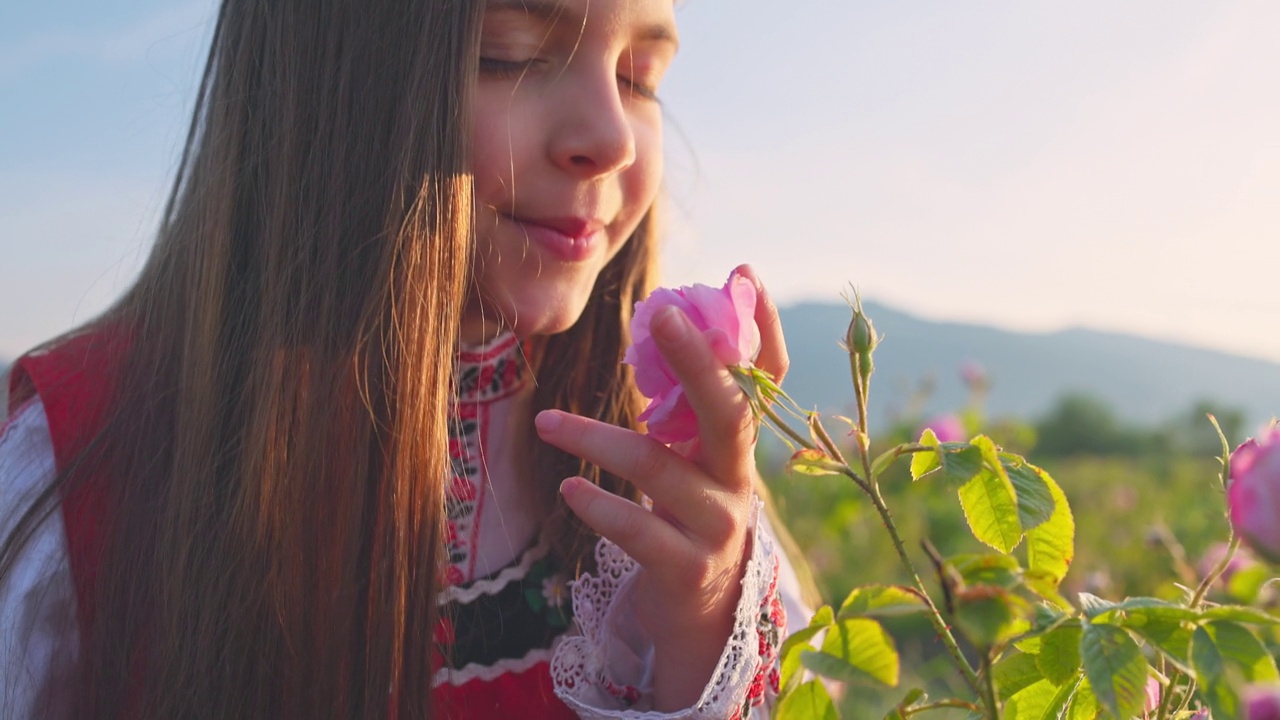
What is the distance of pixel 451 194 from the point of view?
2.75 feet

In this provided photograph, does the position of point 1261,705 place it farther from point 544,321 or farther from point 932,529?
point 932,529

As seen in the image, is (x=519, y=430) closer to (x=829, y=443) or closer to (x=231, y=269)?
(x=231, y=269)

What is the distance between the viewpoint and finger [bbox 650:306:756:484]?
51 cm

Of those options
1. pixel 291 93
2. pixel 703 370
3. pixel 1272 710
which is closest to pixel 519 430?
pixel 291 93

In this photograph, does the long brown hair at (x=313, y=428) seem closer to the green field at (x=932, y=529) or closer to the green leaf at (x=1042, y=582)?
the green leaf at (x=1042, y=582)

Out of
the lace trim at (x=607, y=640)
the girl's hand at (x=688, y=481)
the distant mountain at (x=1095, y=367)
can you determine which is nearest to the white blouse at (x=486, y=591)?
the lace trim at (x=607, y=640)

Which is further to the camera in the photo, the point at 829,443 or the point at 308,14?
the point at 308,14

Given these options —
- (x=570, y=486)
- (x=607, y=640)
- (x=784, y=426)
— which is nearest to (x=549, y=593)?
(x=607, y=640)

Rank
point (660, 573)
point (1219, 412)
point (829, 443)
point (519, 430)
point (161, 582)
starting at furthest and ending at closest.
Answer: point (1219, 412), point (519, 430), point (161, 582), point (660, 573), point (829, 443)

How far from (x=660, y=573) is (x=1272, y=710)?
429 millimetres

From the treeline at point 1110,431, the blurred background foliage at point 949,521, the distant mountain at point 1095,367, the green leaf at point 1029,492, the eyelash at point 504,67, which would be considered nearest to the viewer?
the green leaf at point 1029,492

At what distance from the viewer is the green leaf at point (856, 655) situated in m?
0.35

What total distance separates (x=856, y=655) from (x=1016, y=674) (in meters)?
0.11

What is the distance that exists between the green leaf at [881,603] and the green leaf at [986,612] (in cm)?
3
